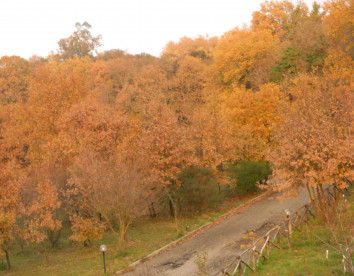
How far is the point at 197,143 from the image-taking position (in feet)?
81.9

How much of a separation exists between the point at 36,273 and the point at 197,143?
13.3 metres

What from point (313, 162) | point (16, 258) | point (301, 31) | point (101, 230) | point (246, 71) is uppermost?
point (301, 31)

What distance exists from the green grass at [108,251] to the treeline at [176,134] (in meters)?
0.94

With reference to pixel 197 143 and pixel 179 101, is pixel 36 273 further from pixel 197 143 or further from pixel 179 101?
pixel 179 101

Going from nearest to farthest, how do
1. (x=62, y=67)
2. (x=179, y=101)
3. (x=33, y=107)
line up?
(x=33, y=107)
(x=179, y=101)
(x=62, y=67)

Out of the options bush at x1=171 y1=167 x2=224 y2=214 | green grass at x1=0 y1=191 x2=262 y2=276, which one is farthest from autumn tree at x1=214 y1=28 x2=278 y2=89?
green grass at x1=0 y1=191 x2=262 y2=276

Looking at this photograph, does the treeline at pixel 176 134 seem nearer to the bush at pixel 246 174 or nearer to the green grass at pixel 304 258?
the bush at pixel 246 174

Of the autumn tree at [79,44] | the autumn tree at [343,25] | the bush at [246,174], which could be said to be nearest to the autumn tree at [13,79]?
the autumn tree at [79,44]

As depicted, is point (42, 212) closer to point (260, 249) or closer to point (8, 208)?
point (8, 208)

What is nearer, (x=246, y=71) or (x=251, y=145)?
(x=251, y=145)

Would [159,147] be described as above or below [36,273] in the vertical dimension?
above

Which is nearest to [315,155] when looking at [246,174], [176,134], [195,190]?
[176,134]

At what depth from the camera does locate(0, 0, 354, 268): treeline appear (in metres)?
16.4

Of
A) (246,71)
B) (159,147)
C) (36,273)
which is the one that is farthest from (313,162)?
(246,71)
